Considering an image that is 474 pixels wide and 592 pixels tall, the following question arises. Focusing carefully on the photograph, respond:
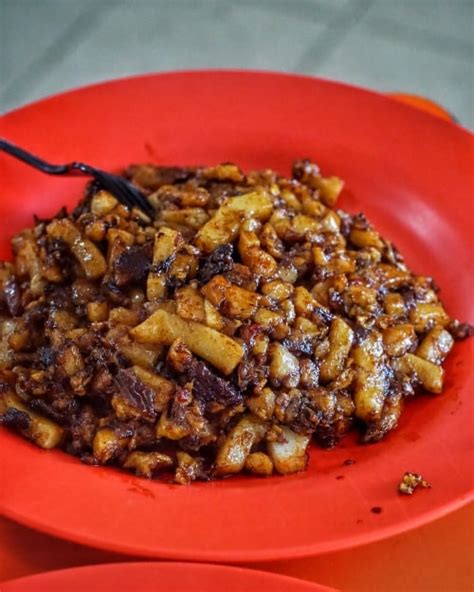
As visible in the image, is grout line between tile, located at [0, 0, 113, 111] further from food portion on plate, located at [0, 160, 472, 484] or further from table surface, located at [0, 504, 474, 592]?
table surface, located at [0, 504, 474, 592]

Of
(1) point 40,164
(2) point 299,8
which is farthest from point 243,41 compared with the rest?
(1) point 40,164

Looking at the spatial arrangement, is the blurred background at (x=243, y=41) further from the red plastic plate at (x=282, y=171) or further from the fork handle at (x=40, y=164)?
the fork handle at (x=40, y=164)

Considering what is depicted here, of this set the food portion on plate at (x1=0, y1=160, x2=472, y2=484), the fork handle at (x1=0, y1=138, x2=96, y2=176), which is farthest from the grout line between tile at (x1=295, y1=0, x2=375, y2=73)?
the food portion on plate at (x1=0, y1=160, x2=472, y2=484)

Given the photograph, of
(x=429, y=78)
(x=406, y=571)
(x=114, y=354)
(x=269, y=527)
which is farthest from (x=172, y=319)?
(x=429, y=78)

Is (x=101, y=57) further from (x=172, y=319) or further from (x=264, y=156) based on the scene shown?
(x=172, y=319)

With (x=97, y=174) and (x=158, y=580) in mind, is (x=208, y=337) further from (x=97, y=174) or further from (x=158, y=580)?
(x=97, y=174)

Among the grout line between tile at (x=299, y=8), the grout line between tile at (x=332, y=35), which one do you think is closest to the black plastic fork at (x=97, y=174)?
the grout line between tile at (x=332, y=35)

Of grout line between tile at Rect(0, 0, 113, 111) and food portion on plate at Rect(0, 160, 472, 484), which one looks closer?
food portion on plate at Rect(0, 160, 472, 484)
